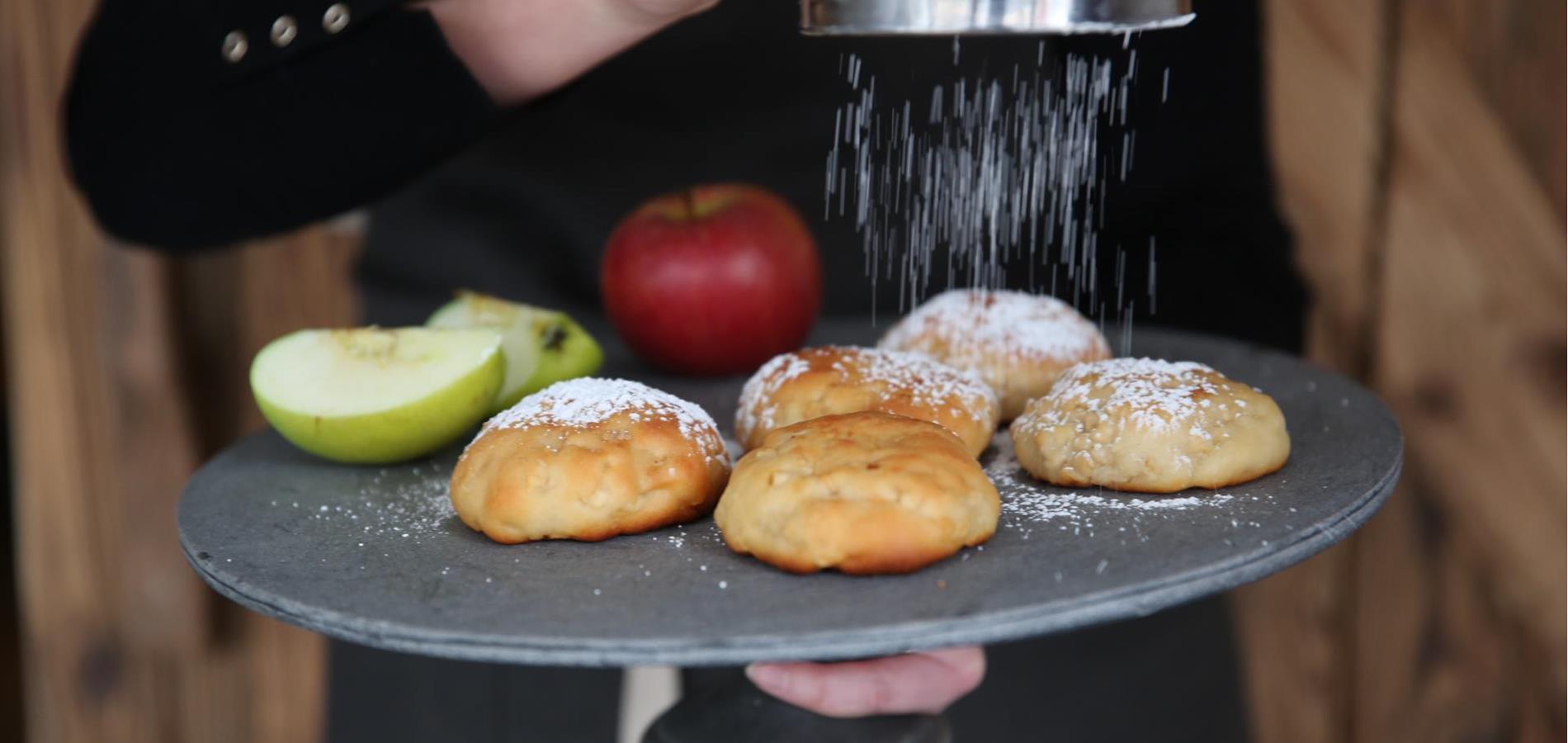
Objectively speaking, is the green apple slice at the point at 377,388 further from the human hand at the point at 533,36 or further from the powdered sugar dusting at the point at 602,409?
the human hand at the point at 533,36

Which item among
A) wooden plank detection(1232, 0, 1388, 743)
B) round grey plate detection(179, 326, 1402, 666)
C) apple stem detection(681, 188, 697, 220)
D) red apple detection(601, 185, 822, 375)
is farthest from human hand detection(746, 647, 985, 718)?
wooden plank detection(1232, 0, 1388, 743)

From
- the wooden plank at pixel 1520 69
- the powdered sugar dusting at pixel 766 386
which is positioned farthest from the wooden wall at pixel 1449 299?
the powdered sugar dusting at pixel 766 386

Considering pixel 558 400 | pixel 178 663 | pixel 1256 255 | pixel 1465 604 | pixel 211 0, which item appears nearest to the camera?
pixel 558 400

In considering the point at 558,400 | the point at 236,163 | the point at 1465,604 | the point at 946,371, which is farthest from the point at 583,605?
the point at 1465,604

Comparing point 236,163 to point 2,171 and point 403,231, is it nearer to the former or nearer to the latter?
point 403,231

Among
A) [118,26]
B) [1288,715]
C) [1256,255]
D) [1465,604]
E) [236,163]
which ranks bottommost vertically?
[1288,715]

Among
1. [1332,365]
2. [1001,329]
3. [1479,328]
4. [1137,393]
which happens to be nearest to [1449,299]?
[1479,328]

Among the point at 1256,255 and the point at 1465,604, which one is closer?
the point at 1256,255
